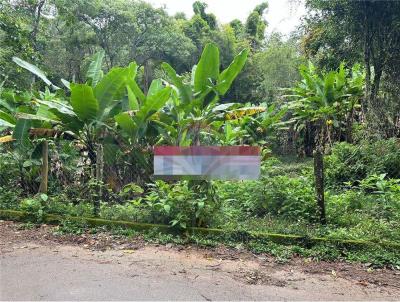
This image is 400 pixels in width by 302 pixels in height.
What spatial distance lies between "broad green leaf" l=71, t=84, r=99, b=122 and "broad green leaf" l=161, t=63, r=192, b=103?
1.09m

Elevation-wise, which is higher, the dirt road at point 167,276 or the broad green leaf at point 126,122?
the broad green leaf at point 126,122

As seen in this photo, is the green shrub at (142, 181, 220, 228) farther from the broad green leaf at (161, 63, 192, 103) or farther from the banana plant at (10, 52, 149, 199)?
the broad green leaf at (161, 63, 192, 103)

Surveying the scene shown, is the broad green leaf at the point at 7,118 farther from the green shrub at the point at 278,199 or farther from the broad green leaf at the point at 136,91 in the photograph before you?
the green shrub at the point at 278,199

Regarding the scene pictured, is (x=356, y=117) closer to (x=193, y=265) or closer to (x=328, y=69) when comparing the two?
(x=328, y=69)

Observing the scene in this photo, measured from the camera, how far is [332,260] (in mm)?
4598

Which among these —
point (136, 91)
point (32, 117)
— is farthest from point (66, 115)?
point (136, 91)

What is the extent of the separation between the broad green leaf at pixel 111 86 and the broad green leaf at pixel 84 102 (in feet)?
0.51

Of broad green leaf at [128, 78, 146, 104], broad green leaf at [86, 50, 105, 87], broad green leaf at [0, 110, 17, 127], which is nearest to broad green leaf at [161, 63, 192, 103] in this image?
broad green leaf at [128, 78, 146, 104]

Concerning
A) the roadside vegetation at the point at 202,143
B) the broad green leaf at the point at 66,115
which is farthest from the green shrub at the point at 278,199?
the broad green leaf at the point at 66,115

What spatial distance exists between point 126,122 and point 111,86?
553mm

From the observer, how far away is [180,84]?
20.4ft

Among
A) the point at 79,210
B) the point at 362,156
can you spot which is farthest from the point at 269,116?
the point at 79,210

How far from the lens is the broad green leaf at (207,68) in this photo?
20.0 ft

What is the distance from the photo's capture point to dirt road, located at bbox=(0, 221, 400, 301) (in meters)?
3.69
